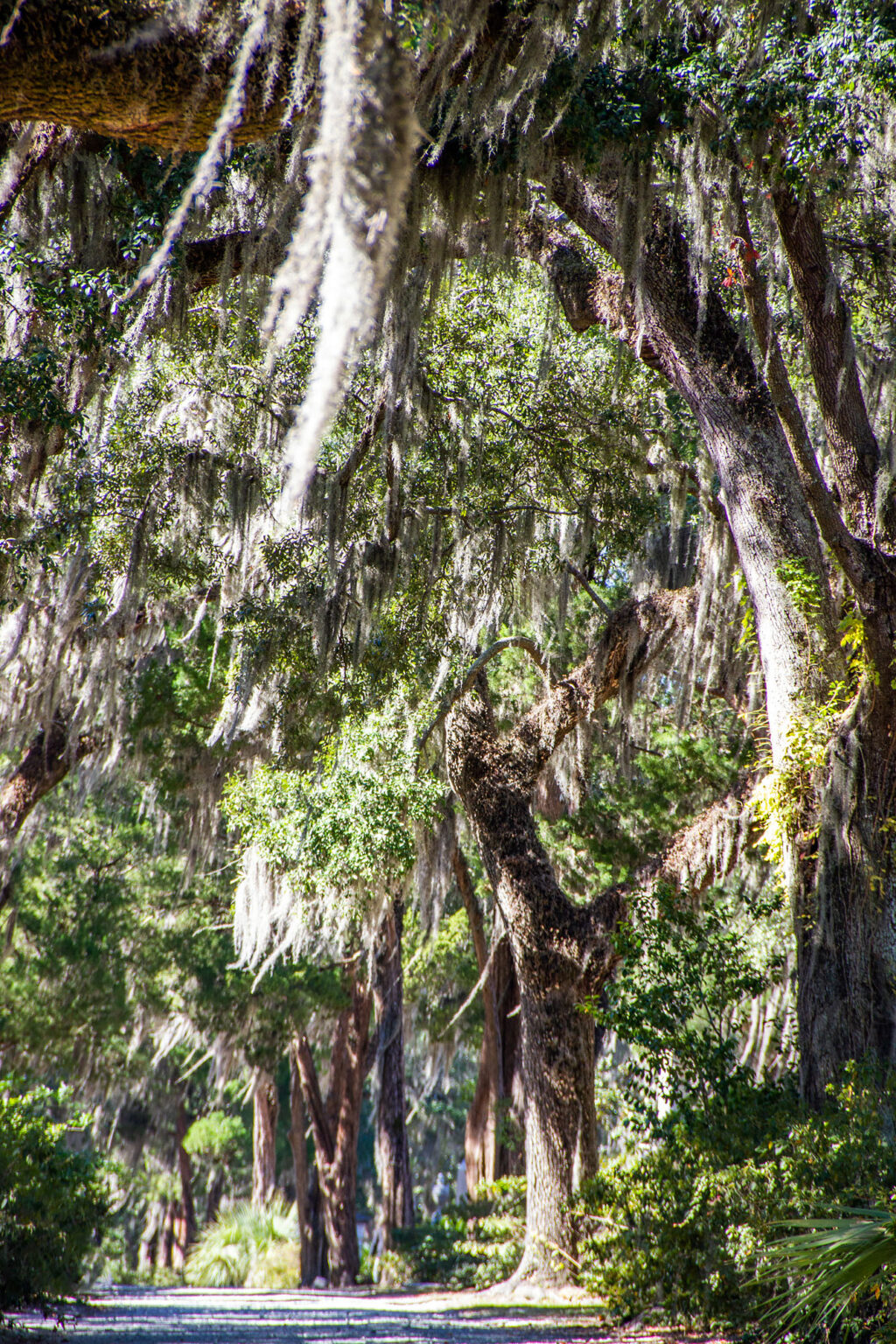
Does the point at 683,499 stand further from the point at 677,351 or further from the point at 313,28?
the point at 313,28

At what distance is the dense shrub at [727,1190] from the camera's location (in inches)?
164

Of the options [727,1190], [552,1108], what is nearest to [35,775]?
[552,1108]

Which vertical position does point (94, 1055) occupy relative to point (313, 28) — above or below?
below

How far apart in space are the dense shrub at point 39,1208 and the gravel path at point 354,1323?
1.08 ft

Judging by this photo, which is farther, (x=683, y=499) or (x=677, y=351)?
(x=683, y=499)

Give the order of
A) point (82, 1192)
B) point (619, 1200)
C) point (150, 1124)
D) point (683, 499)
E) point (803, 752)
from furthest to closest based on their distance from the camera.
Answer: point (150, 1124), point (683, 499), point (82, 1192), point (803, 752), point (619, 1200)

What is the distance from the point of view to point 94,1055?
48.0 ft

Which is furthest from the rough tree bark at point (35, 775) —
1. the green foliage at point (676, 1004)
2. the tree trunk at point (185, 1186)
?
the tree trunk at point (185, 1186)

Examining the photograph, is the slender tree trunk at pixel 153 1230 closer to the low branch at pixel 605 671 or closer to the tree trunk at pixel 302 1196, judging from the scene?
the tree trunk at pixel 302 1196

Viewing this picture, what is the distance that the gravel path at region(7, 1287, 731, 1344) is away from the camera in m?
5.71

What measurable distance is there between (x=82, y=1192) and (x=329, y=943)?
216 inches

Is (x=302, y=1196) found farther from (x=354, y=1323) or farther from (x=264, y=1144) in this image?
(x=354, y=1323)

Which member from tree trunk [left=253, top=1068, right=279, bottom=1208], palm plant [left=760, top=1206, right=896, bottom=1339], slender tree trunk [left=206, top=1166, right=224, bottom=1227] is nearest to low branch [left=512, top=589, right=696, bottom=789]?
palm plant [left=760, top=1206, right=896, bottom=1339]

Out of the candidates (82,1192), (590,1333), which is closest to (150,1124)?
(82,1192)
